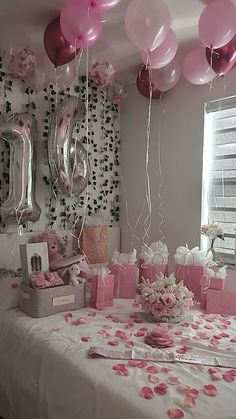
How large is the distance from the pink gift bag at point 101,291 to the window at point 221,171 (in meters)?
0.82

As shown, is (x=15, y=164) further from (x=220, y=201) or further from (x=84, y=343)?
(x=220, y=201)

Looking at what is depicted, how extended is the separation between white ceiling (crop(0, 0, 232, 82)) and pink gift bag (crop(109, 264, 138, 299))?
1.39 metres

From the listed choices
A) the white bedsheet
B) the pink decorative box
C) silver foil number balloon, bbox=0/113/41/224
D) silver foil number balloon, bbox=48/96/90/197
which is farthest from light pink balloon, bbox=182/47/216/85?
the white bedsheet

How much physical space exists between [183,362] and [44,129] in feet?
6.12

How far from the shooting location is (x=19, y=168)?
208 centimetres

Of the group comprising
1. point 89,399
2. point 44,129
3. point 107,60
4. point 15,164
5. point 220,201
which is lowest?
point 89,399

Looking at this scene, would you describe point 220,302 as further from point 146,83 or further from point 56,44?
point 56,44

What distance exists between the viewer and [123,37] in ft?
6.67

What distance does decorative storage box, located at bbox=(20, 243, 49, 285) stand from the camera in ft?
5.83

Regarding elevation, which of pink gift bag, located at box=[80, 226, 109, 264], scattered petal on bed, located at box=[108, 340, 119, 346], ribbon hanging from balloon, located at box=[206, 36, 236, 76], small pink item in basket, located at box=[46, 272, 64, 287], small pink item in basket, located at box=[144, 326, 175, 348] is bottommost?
scattered petal on bed, located at box=[108, 340, 119, 346]

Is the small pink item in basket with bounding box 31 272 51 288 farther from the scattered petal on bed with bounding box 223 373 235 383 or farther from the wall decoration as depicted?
the scattered petal on bed with bounding box 223 373 235 383

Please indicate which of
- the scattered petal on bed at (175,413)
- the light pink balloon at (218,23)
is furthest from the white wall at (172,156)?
the scattered petal on bed at (175,413)

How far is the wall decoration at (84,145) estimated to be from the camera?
7.54ft

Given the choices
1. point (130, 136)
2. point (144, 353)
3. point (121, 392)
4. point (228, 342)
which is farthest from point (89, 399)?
point (130, 136)
